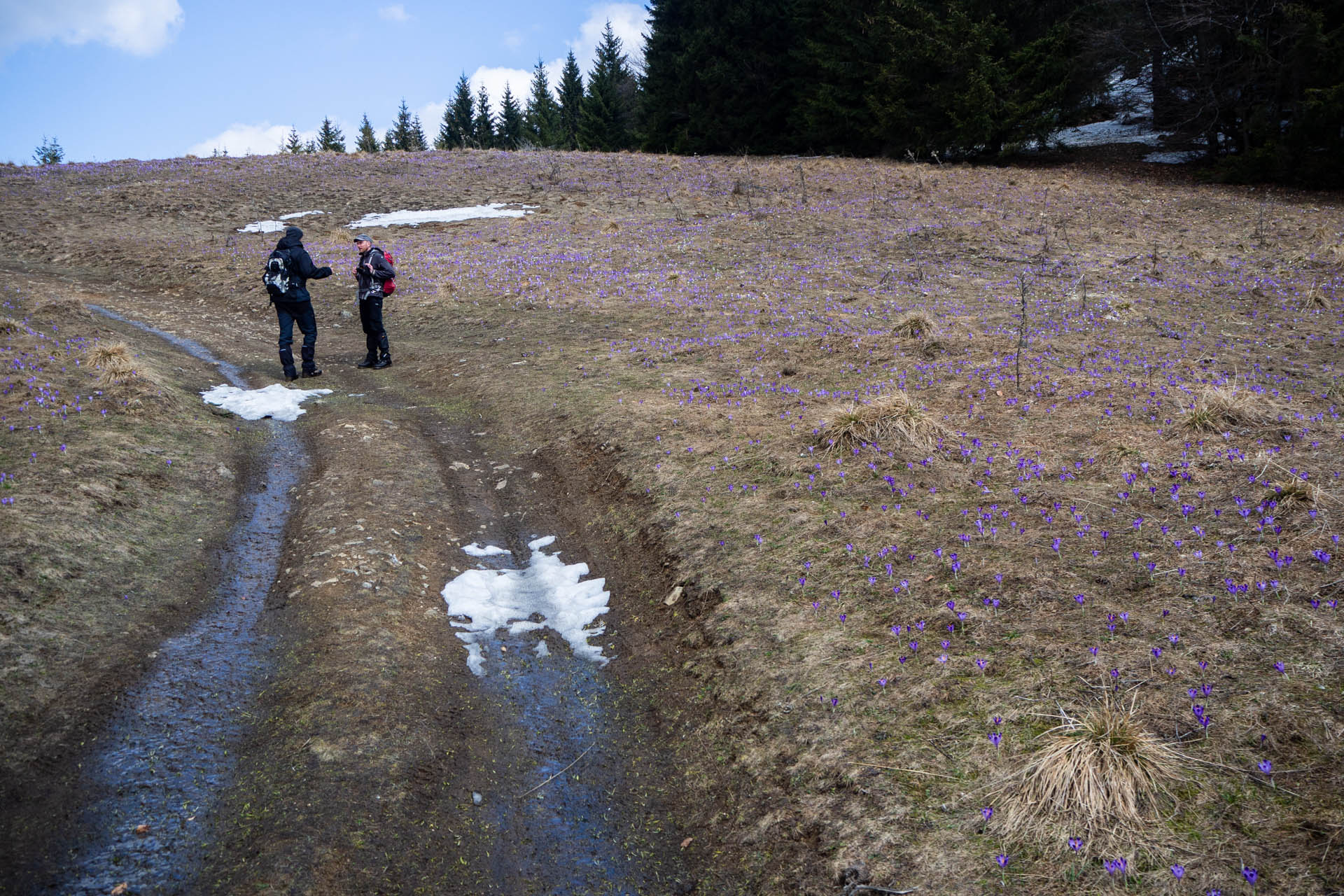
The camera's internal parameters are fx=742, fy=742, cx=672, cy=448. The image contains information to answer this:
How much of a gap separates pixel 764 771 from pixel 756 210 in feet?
77.7

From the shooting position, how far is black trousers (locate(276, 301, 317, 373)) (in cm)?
1330

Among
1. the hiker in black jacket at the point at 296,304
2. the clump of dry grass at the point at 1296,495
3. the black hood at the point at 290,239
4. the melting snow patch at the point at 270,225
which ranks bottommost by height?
the clump of dry grass at the point at 1296,495

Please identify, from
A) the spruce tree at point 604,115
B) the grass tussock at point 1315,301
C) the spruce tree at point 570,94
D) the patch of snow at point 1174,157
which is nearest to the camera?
the grass tussock at point 1315,301

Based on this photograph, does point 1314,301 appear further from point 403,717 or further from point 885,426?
point 403,717

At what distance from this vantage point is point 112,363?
430 inches

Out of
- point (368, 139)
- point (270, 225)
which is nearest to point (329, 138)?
point (368, 139)

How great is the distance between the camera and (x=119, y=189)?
3197cm

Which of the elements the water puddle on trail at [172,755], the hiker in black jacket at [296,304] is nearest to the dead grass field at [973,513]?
the hiker in black jacket at [296,304]

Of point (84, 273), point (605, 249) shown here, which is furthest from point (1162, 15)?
point (84, 273)

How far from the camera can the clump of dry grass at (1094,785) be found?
3.76 m

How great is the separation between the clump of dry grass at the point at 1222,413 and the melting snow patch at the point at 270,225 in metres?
27.8

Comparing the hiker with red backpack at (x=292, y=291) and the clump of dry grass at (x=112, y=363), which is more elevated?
the hiker with red backpack at (x=292, y=291)

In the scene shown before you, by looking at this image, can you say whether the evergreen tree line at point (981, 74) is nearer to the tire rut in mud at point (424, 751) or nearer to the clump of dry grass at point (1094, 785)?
the clump of dry grass at point (1094, 785)

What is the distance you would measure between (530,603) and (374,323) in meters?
9.16
